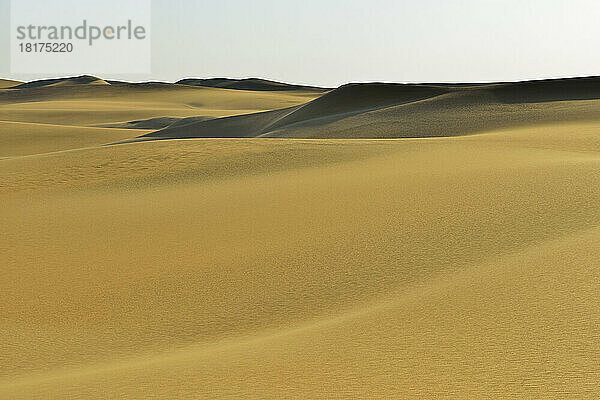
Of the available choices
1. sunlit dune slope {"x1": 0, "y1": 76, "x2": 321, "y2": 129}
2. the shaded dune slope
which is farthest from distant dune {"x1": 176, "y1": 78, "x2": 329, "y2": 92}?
the shaded dune slope

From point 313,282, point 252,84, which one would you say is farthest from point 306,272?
point 252,84

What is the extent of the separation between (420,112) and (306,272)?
66.4 feet

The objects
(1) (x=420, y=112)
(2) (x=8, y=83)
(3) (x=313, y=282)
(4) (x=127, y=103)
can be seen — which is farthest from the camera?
(2) (x=8, y=83)

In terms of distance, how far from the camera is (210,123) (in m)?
35.1

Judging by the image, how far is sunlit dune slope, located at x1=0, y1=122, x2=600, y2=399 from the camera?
142 inches

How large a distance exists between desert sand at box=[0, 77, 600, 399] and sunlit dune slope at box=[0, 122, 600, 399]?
0.02m

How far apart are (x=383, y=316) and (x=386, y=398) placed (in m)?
1.33

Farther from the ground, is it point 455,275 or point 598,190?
point 598,190

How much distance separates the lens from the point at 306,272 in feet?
20.3

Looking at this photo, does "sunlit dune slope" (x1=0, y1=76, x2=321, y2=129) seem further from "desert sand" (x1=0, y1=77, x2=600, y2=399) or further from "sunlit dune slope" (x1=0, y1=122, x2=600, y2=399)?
"sunlit dune slope" (x1=0, y1=122, x2=600, y2=399)

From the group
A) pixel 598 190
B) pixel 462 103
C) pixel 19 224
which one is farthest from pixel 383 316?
pixel 462 103

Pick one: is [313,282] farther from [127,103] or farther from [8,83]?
[8,83]

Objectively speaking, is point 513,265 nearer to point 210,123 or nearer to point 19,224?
point 19,224

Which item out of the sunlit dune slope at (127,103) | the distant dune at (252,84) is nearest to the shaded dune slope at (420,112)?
the sunlit dune slope at (127,103)
